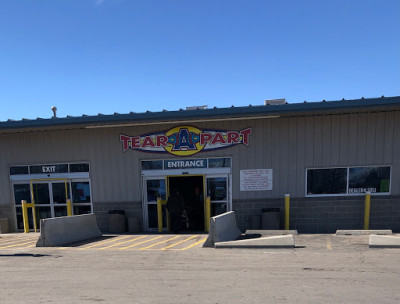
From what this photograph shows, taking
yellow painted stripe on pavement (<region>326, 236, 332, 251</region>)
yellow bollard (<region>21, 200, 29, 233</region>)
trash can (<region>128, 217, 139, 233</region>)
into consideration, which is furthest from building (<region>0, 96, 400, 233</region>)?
yellow painted stripe on pavement (<region>326, 236, 332, 251</region>)

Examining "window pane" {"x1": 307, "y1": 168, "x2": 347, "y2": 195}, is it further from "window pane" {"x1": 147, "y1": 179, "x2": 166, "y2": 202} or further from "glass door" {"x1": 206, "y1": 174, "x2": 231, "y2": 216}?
"window pane" {"x1": 147, "y1": 179, "x2": 166, "y2": 202}

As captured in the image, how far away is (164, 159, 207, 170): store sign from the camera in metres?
9.40

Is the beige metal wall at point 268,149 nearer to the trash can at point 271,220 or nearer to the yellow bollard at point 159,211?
the trash can at point 271,220

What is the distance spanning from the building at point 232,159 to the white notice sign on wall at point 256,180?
4 centimetres

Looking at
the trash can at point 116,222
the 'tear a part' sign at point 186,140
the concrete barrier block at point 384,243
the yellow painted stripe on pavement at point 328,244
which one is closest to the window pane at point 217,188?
the 'tear a part' sign at point 186,140

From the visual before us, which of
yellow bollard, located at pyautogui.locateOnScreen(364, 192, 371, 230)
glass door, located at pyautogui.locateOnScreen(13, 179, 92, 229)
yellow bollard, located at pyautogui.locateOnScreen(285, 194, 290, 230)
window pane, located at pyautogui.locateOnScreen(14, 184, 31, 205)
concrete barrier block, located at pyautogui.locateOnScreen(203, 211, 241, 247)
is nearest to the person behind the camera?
concrete barrier block, located at pyautogui.locateOnScreen(203, 211, 241, 247)

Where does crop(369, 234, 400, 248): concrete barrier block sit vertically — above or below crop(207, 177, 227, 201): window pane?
below

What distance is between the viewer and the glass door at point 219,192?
9352 millimetres

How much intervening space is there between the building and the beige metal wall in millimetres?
36

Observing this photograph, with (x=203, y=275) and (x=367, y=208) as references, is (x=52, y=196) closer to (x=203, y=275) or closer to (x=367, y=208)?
(x=203, y=275)

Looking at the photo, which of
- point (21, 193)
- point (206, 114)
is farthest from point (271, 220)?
point (21, 193)

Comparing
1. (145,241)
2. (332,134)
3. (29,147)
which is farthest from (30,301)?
(332,134)

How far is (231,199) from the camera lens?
30.4 feet

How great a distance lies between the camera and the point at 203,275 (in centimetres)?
420
